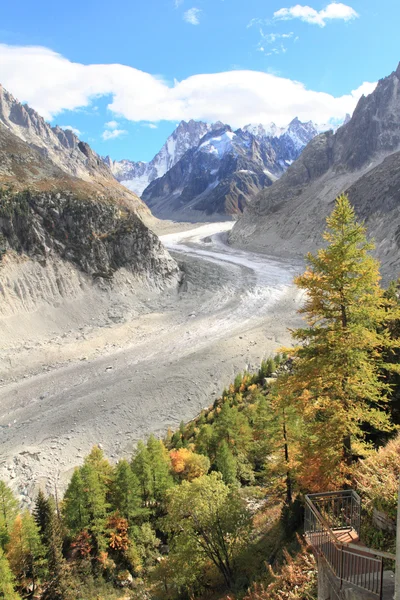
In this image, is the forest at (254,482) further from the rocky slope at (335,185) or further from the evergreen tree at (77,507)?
the rocky slope at (335,185)

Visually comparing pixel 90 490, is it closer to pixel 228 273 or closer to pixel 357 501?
pixel 357 501

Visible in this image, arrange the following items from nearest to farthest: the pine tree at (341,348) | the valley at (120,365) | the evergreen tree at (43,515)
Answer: the pine tree at (341,348) → the evergreen tree at (43,515) → the valley at (120,365)

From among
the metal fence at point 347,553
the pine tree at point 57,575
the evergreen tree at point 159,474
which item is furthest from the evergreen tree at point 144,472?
the metal fence at point 347,553

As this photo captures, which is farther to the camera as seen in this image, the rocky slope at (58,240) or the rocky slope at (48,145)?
the rocky slope at (48,145)

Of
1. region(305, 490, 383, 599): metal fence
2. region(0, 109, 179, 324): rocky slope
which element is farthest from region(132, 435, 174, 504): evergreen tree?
region(0, 109, 179, 324): rocky slope

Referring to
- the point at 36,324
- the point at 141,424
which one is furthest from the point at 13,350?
the point at 141,424

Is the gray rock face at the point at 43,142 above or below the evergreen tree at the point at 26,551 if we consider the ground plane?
above
